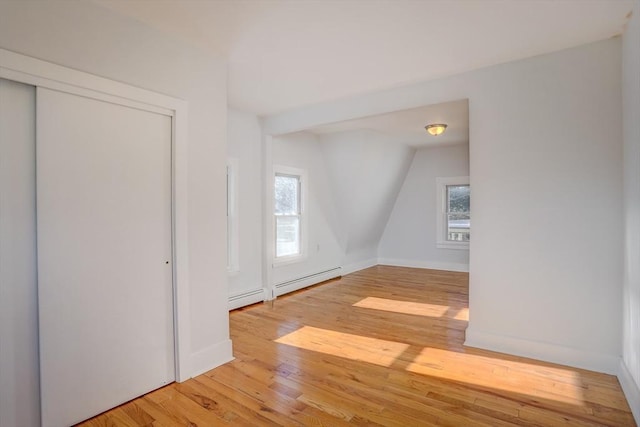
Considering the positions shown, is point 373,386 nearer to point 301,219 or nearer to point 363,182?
point 301,219

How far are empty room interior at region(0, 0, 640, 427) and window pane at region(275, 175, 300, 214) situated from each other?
5.35 ft

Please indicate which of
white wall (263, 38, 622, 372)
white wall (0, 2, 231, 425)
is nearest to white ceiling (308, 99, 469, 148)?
white wall (263, 38, 622, 372)

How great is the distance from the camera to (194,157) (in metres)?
2.62

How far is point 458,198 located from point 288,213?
3.59 meters

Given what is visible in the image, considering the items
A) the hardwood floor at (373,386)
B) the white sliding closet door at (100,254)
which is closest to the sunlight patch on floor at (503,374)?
the hardwood floor at (373,386)

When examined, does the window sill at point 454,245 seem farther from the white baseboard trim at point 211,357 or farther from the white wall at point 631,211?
the white baseboard trim at point 211,357

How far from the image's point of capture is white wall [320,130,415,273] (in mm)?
5340

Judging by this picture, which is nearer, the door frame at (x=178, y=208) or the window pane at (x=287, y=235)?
the door frame at (x=178, y=208)

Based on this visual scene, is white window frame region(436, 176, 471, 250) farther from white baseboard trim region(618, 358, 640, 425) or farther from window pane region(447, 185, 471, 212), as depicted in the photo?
white baseboard trim region(618, 358, 640, 425)

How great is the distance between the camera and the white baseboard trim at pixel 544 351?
2576 mm

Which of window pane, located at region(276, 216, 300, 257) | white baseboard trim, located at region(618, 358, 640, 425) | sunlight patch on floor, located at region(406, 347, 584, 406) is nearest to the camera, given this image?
white baseboard trim, located at region(618, 358, 640, 425)

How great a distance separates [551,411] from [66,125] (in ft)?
11.1

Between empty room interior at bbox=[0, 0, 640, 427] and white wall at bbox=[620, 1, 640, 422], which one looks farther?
white wall at bbox=[620, 1, 640, 422]

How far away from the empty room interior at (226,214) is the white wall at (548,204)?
15mm
